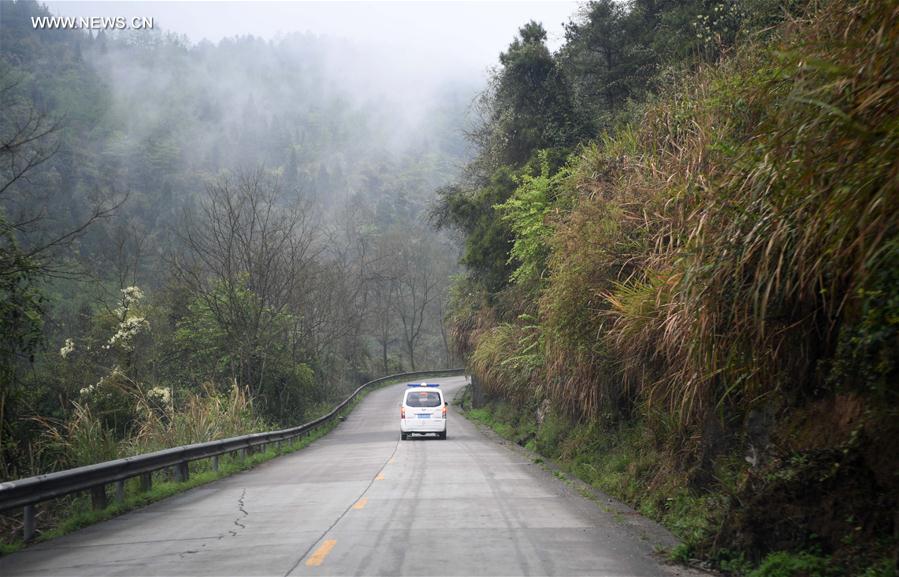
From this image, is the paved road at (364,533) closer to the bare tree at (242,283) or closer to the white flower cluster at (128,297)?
the white flower cluster at (128,297)

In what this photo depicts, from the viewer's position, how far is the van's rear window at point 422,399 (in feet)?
98.4

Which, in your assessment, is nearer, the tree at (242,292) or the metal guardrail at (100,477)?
the metal guardrail at (100,477)

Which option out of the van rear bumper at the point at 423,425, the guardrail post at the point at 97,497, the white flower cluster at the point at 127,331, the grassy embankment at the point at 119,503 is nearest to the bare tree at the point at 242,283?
the white flower cluster at the point at 127,331

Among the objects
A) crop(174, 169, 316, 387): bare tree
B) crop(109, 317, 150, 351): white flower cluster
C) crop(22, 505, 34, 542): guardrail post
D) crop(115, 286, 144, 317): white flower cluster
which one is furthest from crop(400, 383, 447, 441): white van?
crop(22, 505, 34, 542): guardrail post

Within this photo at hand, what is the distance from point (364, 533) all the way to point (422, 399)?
20679mm

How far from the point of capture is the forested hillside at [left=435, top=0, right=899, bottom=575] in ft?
21.4

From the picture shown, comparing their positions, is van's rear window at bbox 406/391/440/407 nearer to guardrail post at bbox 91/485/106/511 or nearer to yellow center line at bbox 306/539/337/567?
guardrail post at bbox 91/485/106/511

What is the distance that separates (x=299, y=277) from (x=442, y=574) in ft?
120

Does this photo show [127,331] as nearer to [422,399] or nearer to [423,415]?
[422,399]

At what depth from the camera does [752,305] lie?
8.53m

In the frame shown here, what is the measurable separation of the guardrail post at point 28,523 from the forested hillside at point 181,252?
295 centimetres

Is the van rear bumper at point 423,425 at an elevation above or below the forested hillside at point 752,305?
below

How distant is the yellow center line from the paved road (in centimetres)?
1

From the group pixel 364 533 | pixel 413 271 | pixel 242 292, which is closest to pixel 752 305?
pixel 364 533
